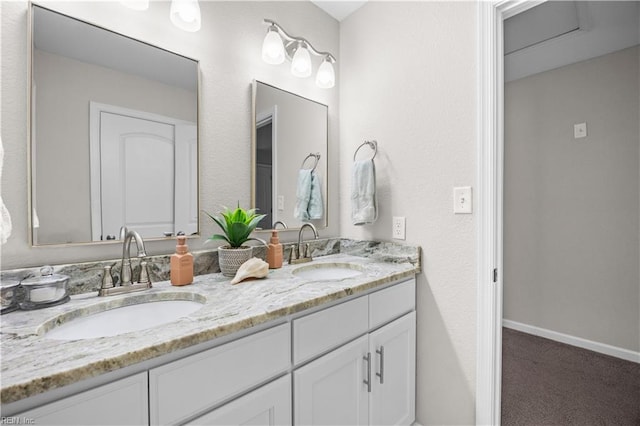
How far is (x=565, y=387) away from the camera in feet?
6.39

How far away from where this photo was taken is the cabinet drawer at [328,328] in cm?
99

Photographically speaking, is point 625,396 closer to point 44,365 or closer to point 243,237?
point 243,237

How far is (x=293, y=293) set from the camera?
1052 mm

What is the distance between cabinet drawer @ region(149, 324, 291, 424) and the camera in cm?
69

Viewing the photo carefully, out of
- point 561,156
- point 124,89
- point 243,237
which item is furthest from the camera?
point 561,156

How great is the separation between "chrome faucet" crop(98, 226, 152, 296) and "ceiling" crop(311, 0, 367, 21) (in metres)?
1.68

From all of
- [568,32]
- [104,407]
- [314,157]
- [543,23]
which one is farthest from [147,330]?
[568,32]

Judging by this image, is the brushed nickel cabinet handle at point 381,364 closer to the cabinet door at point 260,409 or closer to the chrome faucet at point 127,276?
the cabinet door at point 260,409

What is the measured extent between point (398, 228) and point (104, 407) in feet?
4.56

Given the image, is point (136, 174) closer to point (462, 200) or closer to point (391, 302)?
point (391, 302)

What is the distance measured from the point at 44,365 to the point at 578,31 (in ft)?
10.6

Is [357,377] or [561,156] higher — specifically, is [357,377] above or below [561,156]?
below

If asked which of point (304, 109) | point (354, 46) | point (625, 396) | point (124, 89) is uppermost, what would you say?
point (354, 46)

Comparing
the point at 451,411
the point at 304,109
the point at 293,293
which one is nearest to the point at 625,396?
the point at 451,411
